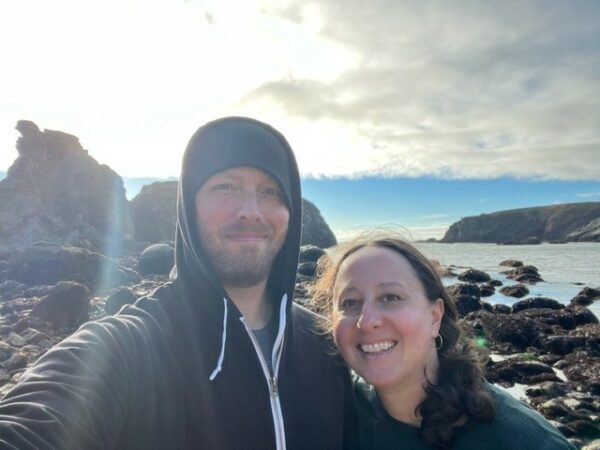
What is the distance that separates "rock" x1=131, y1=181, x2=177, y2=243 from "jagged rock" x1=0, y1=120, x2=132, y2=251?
26.9 feet

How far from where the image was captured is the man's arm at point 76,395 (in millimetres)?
2041

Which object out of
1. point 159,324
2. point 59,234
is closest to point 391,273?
point 159,324

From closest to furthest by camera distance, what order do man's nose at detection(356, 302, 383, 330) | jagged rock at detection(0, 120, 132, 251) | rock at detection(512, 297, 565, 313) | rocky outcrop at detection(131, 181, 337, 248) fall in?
man's nose at detection(356, 302, 383, 330) < rock at detection(512, 297, 565, 313) < jagged rock at detection(0, 120, 132, 251) < rocky outcrop at detection(131, 181, 337, 248)

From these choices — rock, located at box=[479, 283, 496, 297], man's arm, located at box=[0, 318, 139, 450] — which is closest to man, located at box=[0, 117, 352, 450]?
man's arm, located at box=[0, 318, 139, 450]

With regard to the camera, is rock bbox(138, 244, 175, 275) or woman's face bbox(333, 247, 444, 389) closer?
woman's face bbox(333, 247, 444, 389)

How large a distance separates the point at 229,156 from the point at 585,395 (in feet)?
28.7

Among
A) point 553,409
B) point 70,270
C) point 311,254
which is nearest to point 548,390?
point 553,409

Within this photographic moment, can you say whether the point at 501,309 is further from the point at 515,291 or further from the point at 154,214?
the point at 154,214

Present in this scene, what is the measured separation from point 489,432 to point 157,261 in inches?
1333

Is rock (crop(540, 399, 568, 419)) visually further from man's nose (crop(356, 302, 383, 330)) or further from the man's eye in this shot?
the man's eye

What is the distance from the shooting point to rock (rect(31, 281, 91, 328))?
15133 millimetres

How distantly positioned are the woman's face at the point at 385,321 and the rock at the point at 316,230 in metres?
88.3

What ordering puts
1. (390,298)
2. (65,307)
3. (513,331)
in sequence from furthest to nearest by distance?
1. (65,307)
2. (513,331)
3. (390,298)

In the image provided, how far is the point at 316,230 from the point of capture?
97.3 metres
